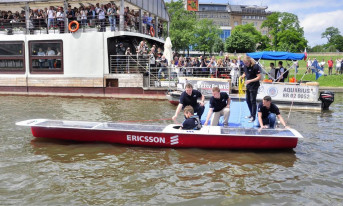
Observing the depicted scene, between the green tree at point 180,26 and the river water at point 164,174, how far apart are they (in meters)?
48.8

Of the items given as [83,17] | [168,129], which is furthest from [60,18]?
[168,129]

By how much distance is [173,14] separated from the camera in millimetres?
60188

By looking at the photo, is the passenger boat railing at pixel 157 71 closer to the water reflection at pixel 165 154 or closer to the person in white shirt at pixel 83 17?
the person in white shirt at pixel 83 17

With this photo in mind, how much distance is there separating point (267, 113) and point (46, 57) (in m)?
16.7

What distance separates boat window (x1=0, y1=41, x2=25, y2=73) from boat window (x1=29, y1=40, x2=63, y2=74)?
76 centimetres

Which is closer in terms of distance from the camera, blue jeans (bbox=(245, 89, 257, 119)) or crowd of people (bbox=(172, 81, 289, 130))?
crowd of people (bbox=(172, 81, 289, 130))

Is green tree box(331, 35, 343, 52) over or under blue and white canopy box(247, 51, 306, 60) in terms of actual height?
over

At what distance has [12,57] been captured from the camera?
21562 mm

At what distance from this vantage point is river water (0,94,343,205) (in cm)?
577

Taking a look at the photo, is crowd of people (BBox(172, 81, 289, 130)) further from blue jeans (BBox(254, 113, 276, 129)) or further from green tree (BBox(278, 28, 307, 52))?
green tree (BBox(278, 28, 307, 52))

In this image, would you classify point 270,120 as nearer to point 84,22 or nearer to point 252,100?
point 252,100

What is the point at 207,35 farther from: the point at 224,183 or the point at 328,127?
the point at 224,183

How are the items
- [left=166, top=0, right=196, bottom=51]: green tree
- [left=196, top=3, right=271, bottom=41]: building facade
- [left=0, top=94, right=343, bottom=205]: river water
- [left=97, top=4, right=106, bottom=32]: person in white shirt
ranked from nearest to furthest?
[left=0, top=94, right=343, bottom=205]: river water, [left=97, top=4, right=106, bottom=32]: person in white shirt, [left=166, top=0, right=196, bottom=51]: green tree, [left=196, top=3, right=271, bottom=41]: building facade

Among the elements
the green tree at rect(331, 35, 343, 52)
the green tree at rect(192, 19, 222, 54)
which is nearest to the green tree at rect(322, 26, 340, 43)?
the green tree at rect(331, 35, 343, 52)
